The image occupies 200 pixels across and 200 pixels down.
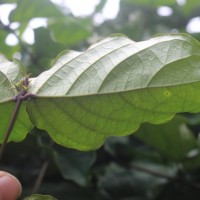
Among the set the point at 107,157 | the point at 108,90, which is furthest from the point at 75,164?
the point at 108,90

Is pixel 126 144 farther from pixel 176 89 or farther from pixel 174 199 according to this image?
pixel 176 89

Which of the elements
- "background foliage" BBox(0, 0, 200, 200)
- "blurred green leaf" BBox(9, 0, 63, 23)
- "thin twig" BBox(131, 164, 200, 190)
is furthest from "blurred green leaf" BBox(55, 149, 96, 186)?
"blurred green leaf" BBox(9, 0, 63, 23)

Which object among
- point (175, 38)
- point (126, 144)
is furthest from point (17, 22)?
point (175, 38)

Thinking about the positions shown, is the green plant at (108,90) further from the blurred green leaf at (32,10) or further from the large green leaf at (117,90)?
the blurred green leaf at (32,10)

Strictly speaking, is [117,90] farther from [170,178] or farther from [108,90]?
[170,178]

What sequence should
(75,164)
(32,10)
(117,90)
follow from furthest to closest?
(32,10) < (75,164) < (117,90)

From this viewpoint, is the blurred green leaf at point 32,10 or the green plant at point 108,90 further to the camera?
the blurred green leaf at point 32,10

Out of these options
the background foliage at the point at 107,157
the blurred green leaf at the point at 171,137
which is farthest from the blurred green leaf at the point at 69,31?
the blurred green leaf at the point at 171,137

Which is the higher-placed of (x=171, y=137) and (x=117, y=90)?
(x=117, y=90)

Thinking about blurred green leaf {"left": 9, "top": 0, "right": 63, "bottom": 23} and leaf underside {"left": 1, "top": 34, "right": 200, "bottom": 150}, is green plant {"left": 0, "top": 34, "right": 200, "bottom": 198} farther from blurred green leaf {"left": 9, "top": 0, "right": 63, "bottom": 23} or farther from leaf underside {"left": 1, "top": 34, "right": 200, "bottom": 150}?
blurred green leaf {"left": 9, "top": 0, "right": 63, "bottom": 23}
